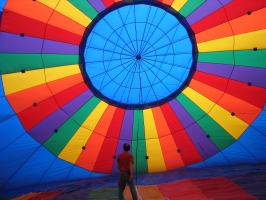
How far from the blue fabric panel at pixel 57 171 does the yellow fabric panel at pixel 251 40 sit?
3.83 meters

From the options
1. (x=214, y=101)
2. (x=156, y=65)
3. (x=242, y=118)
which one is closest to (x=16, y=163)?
(x=156, y=65)

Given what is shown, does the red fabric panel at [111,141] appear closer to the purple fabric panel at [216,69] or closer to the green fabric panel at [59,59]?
the green fabric panel at [59,59]

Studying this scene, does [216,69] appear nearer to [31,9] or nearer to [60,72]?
[60,72]

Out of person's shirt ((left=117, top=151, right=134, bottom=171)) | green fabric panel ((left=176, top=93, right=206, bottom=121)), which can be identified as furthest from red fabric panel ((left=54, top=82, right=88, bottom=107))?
green fabric panel ((left=176, top=93, right=206, bottom=121))

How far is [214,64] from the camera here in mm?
5113

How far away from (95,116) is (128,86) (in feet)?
2.85

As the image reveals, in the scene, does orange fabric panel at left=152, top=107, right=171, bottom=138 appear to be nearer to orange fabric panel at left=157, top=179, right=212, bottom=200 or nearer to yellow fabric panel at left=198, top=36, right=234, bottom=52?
orange fabric panel at left=157, top=179, right=212, bottom=200

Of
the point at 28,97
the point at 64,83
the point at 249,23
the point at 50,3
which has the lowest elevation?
the point at 28,97

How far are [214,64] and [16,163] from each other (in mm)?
4045

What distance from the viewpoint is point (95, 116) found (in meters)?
5.45

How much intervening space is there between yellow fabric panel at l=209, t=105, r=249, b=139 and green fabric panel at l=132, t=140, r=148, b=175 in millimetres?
1467

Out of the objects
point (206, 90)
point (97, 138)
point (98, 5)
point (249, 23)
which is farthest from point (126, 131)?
point (249, 23)

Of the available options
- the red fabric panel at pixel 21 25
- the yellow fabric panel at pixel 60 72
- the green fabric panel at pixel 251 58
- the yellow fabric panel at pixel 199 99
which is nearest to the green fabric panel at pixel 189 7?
the green fabric panel at pixel 251 58

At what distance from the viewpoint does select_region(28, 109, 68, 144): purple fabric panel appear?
17.0ft
